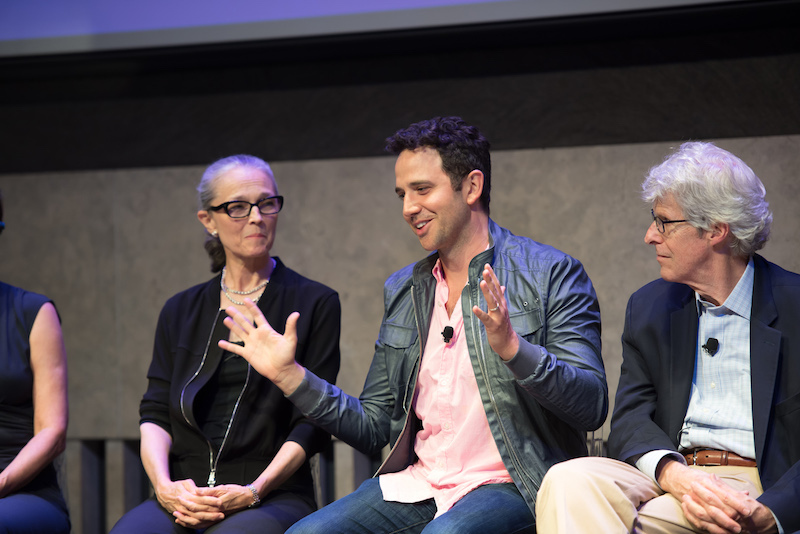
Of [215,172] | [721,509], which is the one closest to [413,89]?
[215,172]

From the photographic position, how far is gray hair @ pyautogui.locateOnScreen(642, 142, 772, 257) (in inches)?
85.0

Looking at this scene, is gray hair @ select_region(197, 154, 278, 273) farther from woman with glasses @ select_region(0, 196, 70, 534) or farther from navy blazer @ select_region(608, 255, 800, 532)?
navy blazer @ select_region(608, 255, 800, 532)

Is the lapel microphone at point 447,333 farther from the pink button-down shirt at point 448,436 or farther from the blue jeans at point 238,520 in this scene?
the blue jeans at point 238,520

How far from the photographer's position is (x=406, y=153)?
2.44 m

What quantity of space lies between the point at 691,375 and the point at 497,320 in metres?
0.59

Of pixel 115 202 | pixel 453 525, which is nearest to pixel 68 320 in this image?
pixel 115 202

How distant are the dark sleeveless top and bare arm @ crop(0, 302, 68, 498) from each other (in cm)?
2

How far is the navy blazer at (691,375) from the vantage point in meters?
2.02

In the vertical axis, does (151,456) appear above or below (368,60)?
below

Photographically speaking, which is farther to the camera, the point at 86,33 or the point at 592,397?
the point at 86,33

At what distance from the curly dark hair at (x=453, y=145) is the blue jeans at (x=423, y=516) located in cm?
85

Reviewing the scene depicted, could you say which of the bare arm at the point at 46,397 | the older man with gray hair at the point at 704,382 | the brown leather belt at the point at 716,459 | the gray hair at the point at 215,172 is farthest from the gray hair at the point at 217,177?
the brown leather belt at the point at 716,459

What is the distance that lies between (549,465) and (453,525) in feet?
1.10

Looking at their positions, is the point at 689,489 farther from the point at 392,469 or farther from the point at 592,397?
the point at 392,469
